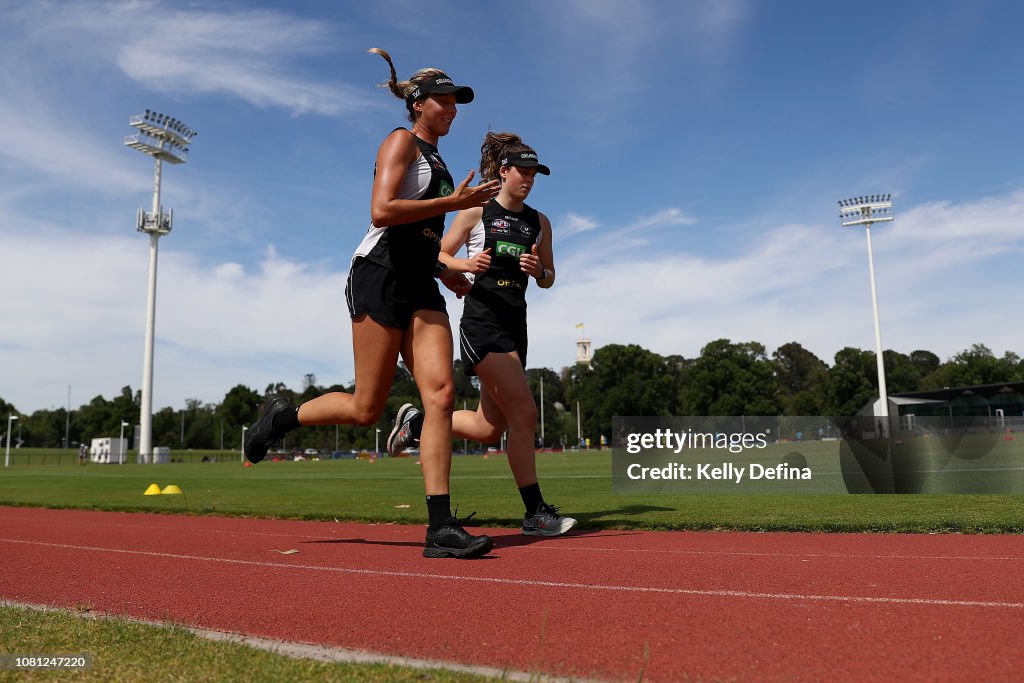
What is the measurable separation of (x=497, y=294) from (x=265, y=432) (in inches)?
75.9

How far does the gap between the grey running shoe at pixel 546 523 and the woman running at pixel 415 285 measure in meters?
1.13

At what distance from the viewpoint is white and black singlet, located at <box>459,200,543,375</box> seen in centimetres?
570

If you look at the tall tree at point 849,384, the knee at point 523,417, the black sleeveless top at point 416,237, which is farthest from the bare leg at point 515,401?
the tall tree at point 849,384

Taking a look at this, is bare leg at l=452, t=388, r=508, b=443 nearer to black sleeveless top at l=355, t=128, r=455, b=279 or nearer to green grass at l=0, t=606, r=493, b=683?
black sleeveless top at l=355, t=128, r=455, b=279

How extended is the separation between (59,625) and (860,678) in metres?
2.49

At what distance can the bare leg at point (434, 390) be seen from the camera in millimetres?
4555

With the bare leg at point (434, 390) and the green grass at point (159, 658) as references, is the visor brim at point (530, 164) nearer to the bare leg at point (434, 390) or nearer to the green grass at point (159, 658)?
the bare leg at point (434, 390)

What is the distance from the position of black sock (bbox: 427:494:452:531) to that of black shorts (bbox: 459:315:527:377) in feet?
4.50

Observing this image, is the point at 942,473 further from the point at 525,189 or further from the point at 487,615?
the point at 487,615

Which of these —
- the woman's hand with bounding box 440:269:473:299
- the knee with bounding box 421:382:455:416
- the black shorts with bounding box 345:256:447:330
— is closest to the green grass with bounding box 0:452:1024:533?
the knee with bounding box 421:382:455:416

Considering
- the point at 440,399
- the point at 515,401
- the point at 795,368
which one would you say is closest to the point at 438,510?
the point at 440,399

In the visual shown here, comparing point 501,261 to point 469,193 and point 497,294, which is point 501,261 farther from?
point 469,193

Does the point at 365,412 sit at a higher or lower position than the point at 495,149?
lower

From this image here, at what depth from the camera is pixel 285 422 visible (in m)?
5.40
